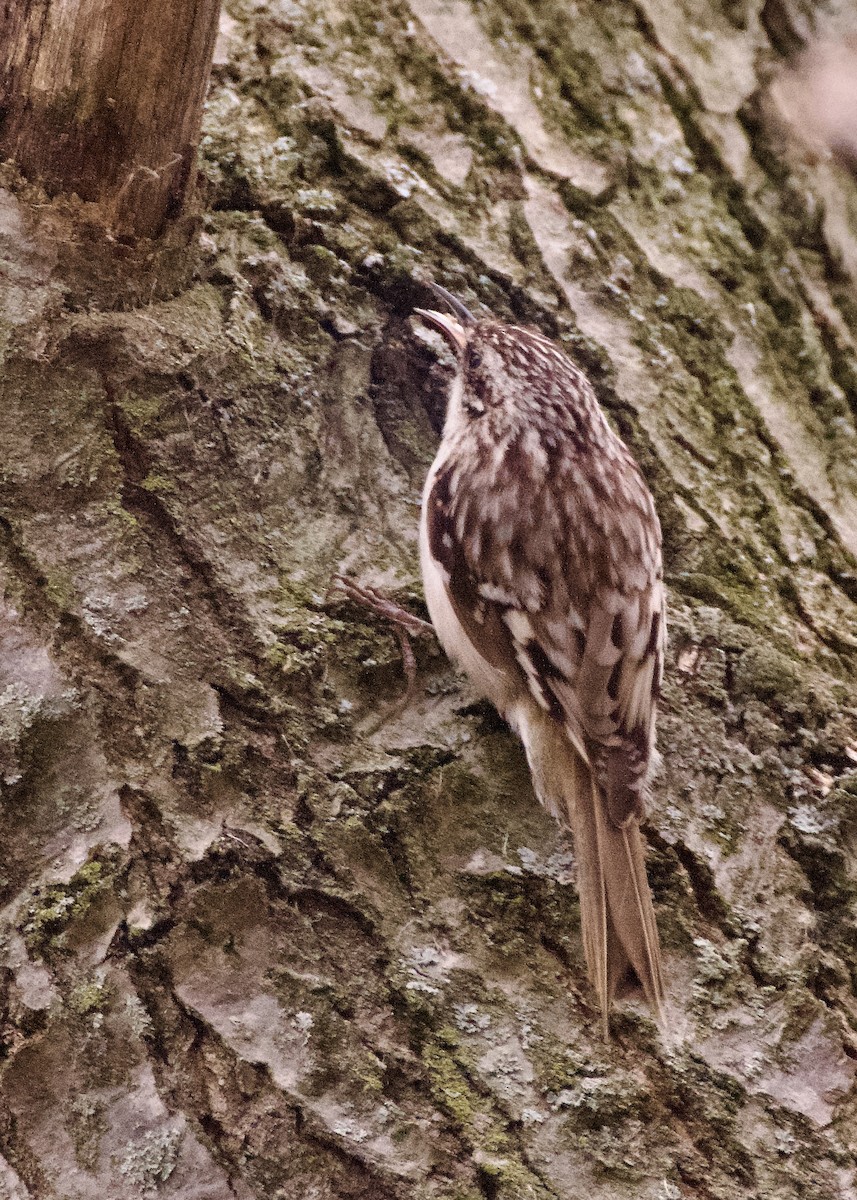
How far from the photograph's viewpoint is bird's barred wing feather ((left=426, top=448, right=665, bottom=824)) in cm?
165

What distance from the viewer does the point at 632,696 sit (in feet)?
5.36

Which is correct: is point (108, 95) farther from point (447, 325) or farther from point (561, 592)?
point (561, 592)

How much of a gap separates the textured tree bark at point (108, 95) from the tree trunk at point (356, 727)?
22 mm

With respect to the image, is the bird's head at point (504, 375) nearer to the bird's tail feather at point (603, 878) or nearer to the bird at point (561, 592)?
the bird at point (561, 592)

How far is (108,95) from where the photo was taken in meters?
1.45

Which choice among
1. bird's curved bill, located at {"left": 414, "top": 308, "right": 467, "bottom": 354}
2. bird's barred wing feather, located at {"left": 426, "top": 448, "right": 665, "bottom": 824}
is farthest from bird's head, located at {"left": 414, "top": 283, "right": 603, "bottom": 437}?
bird's barred wing feather, located at {"left": 426, "top": 448, "right": 665, "bottom": 824}

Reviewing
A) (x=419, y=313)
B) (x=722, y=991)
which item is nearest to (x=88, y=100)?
(x=419, y=313)

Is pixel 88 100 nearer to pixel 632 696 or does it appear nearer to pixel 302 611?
pixel 302 611

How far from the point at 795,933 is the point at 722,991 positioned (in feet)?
0.45

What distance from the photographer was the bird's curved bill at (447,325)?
1831mm

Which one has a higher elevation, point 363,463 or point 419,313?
point 419,313

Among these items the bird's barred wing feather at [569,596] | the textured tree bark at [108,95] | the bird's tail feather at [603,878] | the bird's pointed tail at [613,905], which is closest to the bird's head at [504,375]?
the bird's barred wing feather at [569,596]

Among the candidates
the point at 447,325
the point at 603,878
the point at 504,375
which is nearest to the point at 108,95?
the point at 447,325

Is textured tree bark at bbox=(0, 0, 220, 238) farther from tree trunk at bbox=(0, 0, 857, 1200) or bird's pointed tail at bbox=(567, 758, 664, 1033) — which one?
bird's pointed tail at bbox=(567, 758, 664, 1033)
